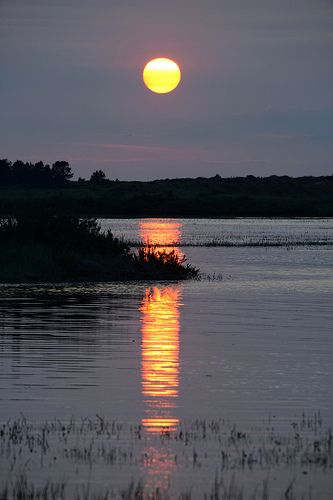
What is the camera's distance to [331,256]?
5209cm

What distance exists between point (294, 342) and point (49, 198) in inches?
4534

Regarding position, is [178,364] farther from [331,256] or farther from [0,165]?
[0,165]

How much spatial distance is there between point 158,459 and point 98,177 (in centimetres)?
16358

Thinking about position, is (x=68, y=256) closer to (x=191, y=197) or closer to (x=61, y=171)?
(x=191, y=197)

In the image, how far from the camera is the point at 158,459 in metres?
11.4

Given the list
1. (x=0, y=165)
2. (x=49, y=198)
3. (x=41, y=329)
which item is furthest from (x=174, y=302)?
(x=0, y=165)

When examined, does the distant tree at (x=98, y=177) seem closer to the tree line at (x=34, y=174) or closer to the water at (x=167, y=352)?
the tree line at (x=34, y=174)

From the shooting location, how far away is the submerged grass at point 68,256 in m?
36.2

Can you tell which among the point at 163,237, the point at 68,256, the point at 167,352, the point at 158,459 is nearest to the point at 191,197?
the point at 163,237

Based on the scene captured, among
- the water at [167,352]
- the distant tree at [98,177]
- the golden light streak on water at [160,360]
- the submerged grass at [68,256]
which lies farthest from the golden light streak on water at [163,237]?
the distant tree at [98,177]

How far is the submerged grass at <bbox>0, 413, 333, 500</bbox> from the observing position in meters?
10.2

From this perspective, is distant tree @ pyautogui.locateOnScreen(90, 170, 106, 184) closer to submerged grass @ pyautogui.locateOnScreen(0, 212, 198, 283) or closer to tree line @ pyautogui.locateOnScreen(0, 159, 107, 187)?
tree line @ pyautogui.locateOnScreen(0, 159, 107, 187)

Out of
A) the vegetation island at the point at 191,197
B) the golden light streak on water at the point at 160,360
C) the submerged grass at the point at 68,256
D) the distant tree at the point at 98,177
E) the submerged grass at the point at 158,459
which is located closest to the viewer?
the submerged grass at the point at 158,459

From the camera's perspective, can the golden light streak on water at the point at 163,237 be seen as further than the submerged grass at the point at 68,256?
Yes
